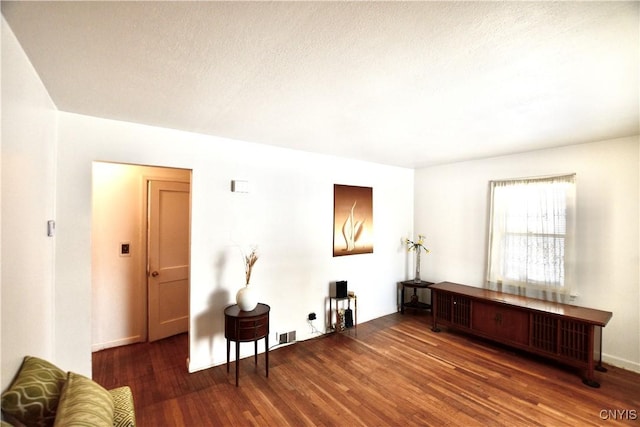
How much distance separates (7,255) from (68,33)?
3.42 feet

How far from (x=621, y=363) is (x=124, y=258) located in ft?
19.0

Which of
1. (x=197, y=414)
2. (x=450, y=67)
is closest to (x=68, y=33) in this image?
(x=450, y=67)

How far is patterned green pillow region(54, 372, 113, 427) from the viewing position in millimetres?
1141

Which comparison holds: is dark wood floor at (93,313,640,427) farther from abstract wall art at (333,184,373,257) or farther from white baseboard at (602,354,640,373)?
abstract wall art at (333,184,373,257)

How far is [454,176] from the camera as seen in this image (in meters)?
4.41

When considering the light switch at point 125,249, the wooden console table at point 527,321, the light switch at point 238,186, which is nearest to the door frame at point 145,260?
the light switch at point 125,249

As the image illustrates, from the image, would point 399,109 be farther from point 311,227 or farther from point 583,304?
point 583,304

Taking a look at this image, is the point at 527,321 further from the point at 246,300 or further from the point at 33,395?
the point at 33,395

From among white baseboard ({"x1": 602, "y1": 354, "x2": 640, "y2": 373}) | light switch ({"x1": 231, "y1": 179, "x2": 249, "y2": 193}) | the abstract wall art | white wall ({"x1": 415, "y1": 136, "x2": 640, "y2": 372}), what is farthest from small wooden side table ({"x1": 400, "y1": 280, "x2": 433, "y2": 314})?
light switch ({"x1": 231, "y1": 179, "x2": 249, "y2": 193})

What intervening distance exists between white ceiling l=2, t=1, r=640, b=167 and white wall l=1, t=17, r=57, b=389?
16 cm

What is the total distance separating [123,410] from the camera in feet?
5.12

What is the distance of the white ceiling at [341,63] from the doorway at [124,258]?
1.32 meters

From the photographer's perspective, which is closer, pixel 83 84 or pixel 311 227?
pixel 83 84

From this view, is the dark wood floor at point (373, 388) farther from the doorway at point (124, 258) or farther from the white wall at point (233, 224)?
the white wall at point (233, 224)
